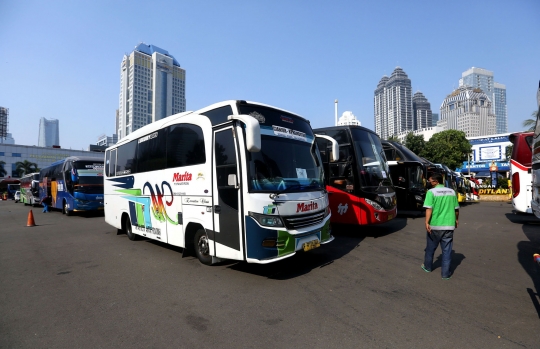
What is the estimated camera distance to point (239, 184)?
5.18 m

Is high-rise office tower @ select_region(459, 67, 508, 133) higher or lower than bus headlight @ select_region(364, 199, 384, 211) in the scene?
higher

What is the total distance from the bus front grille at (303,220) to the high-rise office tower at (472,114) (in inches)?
5159

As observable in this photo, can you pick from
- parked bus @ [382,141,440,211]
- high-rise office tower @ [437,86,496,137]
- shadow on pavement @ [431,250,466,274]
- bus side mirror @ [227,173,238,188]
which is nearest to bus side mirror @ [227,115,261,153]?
bus side mirror @ [227,173,238,188]

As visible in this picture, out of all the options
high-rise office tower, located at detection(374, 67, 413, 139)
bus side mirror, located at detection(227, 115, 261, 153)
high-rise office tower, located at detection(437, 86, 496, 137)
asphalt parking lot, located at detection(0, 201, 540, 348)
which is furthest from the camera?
high-rise office tower, located at detection(374, 67, 413, 139)

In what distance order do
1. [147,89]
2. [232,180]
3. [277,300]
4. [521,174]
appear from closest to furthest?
[277,300], [232,180], [521,174], [147,89]

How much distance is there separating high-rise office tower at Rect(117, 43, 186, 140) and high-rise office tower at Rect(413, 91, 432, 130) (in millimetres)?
97191

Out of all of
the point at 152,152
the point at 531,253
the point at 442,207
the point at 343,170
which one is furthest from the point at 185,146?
the point at 531,253

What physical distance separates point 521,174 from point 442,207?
7349 mm

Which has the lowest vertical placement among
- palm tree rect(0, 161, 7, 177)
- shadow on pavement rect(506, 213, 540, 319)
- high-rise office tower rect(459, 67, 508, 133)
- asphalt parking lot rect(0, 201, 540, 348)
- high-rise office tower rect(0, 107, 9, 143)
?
asphalt parking lot rect(0, 201, 540, 348)

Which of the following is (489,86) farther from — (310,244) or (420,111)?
(310,244)

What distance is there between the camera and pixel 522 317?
3.84 meters

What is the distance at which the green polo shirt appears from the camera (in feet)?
17.3

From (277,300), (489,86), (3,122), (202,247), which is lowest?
(277,300)

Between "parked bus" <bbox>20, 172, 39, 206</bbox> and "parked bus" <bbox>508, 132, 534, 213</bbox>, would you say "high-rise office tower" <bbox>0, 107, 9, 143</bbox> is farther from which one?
"parked bus" <bbox>508, 132, 534, 213</bbox>
